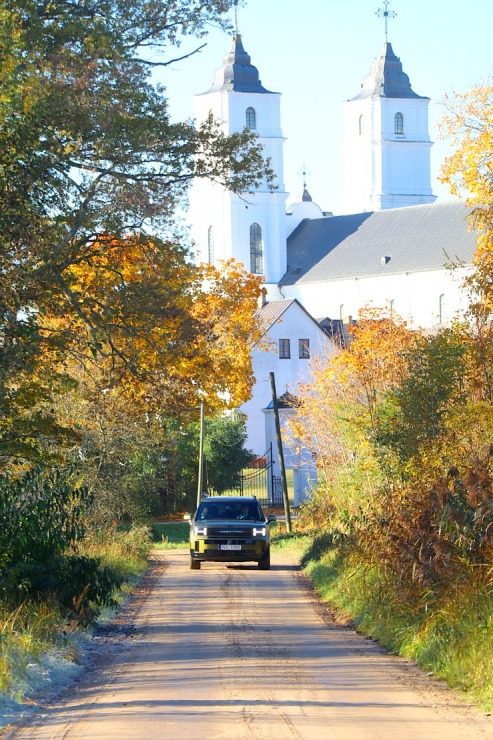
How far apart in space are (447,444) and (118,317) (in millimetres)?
4928

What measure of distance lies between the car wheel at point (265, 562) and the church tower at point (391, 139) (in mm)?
105037

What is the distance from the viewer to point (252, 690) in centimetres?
1069

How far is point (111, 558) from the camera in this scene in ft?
74.9

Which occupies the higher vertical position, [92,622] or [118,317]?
[118,317]

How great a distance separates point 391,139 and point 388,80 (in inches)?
240

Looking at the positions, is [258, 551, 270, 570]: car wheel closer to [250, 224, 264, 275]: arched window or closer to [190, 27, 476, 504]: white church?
[190, 27, 476, 504]: white church

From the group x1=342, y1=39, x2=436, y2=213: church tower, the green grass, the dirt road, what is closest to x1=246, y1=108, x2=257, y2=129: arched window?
x1=342, y1=39, x2=436, y2=213: church tower

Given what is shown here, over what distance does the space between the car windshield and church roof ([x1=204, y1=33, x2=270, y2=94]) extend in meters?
85.1

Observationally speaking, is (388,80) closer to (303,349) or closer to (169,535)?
(303,349)

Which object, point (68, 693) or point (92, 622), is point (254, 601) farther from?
point (68, 693)

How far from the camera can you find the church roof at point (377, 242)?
106 metres

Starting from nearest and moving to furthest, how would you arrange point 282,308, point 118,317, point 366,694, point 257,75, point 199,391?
point 366,694
point 118,317
point 199,391
point 282,308
point 257,75

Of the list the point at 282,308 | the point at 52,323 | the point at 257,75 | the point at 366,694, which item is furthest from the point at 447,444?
the point at 257,75

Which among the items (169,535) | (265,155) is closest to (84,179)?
(169,535)
